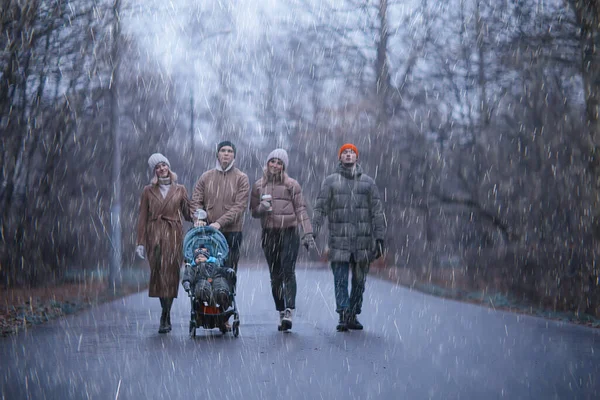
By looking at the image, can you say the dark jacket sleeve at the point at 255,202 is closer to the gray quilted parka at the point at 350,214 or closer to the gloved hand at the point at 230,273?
the gray quilted parka at the point at 350,214

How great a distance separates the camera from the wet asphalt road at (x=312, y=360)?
6004 mm

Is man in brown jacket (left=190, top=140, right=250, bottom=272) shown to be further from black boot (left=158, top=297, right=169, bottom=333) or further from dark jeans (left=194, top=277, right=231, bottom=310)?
black boot (left=158, top=297, right=169, bottom=333)

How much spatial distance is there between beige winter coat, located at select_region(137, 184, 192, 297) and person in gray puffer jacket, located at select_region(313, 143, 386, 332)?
1569 millimetres

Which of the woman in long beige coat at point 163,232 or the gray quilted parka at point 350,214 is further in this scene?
the gray quilted parka at point 350,214

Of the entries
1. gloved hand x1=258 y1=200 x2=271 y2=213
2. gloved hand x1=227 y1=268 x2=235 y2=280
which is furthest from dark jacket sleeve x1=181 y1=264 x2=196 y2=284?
gloved hand x1=258 y1=200 x2=271 y2=213

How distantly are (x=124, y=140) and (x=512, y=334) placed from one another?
17.1 m

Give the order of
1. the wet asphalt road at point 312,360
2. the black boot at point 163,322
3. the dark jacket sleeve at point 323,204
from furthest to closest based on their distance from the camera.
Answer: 1. the dark jacket sleeve at point 323,204
2. the black boot at point 163,322
3. the wet asphalt road at point 312,360

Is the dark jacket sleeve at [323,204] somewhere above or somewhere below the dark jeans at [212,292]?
above

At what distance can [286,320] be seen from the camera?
31.7 feet

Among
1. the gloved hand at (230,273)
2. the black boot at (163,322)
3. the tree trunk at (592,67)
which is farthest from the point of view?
the tree trunk at (592,67)

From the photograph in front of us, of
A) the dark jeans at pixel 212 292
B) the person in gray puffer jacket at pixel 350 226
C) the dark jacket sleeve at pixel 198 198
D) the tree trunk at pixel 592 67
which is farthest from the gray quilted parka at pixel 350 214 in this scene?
the tree trunk at pixel 592 67

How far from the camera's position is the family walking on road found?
9.73 metres

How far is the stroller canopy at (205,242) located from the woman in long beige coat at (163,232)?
1.38 ft

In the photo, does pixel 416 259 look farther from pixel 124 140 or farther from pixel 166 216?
pixel 166 216
